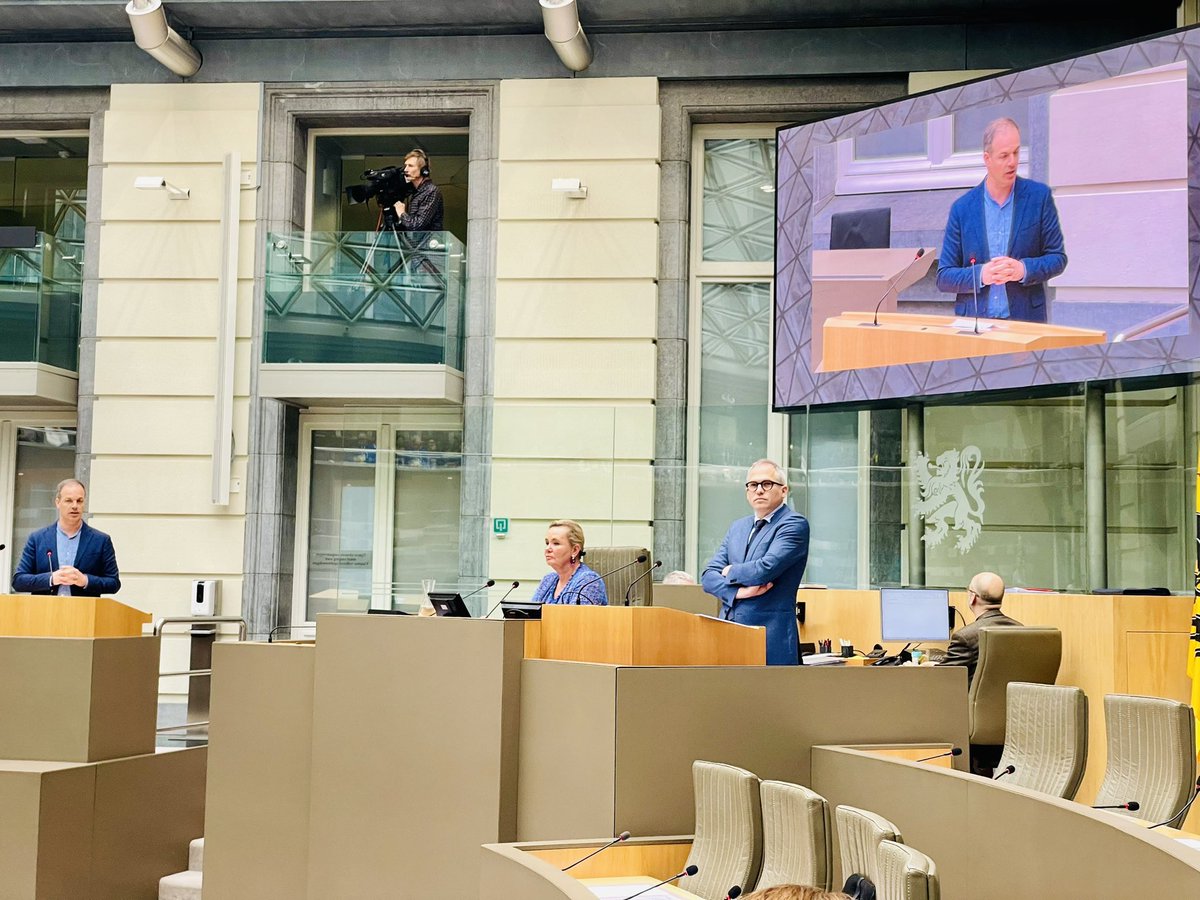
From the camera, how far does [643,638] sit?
170 inches

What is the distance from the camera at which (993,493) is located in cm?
834

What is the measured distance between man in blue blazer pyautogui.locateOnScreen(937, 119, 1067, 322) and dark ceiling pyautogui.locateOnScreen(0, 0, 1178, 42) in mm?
1864

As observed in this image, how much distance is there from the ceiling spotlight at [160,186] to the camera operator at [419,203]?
190 cm

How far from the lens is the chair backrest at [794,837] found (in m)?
3.15

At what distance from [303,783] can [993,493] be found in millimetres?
4965

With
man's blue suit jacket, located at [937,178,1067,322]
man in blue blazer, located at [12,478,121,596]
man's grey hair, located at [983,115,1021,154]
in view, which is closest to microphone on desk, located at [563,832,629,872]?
man in blue blazer, located at [12,478,121,596]

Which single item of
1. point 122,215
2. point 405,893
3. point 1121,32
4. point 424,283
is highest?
point 1121,32

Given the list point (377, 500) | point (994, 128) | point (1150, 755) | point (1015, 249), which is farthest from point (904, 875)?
A: point (377, 500)

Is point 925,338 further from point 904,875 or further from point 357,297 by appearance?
point 904,875

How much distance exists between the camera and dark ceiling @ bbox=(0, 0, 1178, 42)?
10062 mm

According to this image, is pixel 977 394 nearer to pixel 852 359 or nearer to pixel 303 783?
pixel 852 359

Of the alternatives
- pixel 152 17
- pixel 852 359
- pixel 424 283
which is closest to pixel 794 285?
pixel 852 359

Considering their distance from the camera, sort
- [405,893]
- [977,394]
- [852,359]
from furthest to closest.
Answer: [852,359] < [977,394] < [405,893]

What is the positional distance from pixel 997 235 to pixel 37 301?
7228mm
